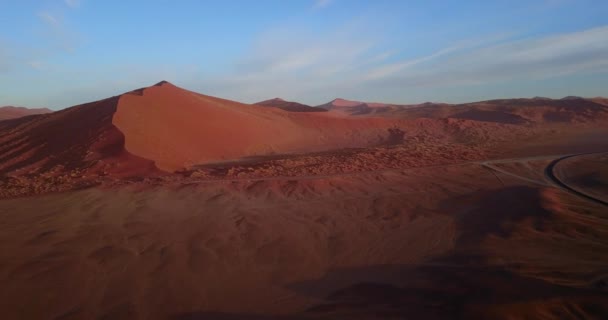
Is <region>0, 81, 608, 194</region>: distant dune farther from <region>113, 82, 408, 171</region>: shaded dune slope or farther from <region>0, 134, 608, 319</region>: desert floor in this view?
<region>0, 134, 608, 319</region>: desert floor

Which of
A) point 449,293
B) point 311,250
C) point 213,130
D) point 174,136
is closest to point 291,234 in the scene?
point 311,250

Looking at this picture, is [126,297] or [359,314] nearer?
[359,314]

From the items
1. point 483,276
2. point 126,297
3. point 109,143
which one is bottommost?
point 126,297

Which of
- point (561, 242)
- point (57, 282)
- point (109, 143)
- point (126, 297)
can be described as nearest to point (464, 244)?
point (561, 242)

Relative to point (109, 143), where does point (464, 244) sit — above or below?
below

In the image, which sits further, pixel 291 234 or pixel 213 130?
pixel 213 130

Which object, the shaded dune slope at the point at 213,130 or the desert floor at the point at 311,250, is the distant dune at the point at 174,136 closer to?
the shaded dune slope at the point at 213,130

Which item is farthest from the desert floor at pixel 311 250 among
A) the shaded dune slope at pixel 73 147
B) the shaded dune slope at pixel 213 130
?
the shaded dune slope at pixel 213 130

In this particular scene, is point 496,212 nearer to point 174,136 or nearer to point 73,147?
point 174,136

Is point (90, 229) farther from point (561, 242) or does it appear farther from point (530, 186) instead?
point (530, 186)
